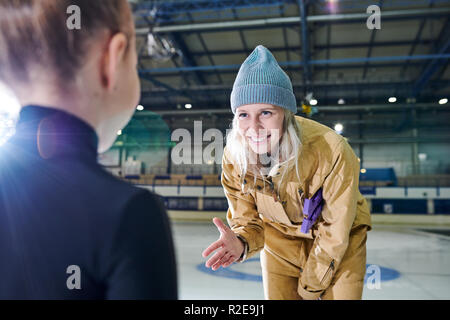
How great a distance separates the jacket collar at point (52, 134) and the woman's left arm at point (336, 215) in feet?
3.31

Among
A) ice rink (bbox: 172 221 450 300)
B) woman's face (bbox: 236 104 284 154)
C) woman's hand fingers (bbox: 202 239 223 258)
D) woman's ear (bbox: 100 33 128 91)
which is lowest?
ice rink (bbox: 172 221 450 300)

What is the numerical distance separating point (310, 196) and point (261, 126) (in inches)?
12.4

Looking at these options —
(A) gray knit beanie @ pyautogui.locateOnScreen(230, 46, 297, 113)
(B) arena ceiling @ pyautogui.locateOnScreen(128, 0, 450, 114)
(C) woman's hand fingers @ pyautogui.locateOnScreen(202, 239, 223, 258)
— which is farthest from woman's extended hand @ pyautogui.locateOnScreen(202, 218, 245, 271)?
(B) arena ceiling @ pyautogui.locateOnScreen(128, 0, 450, 114)

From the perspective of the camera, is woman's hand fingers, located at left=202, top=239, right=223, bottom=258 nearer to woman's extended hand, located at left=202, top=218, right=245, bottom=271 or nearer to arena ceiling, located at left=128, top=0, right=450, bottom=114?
woman's extended hand, located at left=202, top=218, right=245, bottom=271

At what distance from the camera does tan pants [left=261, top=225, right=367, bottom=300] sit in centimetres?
131

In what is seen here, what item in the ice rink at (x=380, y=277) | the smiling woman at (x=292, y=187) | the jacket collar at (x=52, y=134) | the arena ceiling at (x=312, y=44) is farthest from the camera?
the arena ceiling at (x=312, y=44)

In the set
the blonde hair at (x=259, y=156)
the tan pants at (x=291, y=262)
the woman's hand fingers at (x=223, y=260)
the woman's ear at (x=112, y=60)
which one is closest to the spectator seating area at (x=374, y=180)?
the tan pants at (x=291, y=262)

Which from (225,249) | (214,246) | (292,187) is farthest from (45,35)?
(292,187)

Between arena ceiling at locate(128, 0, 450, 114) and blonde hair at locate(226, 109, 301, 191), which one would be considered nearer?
blonde hair at locate(226, 109, 301, 191)

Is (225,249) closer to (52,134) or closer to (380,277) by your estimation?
(52,134)

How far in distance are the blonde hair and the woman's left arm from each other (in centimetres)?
14

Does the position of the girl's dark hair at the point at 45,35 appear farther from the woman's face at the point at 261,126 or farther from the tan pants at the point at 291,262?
the tan pants at the point at 291,262

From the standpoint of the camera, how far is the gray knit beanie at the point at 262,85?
50.5 inches
